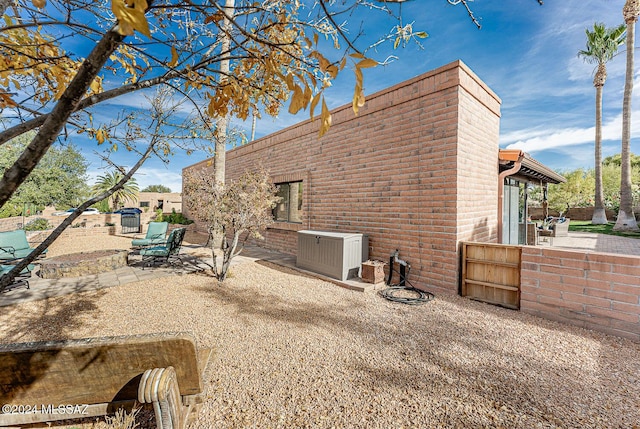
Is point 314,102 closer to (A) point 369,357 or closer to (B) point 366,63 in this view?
(B) point 366,63

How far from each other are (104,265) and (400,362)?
23.4ft

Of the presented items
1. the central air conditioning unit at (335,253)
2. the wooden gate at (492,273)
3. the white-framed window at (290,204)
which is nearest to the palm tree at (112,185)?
the white-framed window at (290,204)

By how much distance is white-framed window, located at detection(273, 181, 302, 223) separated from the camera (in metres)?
8.26

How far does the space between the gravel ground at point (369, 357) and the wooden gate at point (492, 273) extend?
285mm

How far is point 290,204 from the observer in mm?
8617

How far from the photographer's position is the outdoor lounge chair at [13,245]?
651 centimetres

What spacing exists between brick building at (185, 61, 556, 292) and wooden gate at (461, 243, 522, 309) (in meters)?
0.23

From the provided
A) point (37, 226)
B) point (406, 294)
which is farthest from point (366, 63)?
point (37, 226)

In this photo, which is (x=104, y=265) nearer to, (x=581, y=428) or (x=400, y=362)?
(x=400, y=362)

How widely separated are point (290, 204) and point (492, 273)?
19.6 ft

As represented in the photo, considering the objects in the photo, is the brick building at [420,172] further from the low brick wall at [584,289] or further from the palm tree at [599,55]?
the palm tree at [599,55]

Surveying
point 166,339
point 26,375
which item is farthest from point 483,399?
point 26,375

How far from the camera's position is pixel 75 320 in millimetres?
3666

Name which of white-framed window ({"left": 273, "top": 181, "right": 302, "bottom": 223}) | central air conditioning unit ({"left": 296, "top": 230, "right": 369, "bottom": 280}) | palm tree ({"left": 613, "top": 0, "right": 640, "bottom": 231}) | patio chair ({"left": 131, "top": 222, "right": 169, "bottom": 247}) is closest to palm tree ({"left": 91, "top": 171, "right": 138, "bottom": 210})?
patio chair ({"left": 131, "top": 222, "right": 169, "bottom": 247})
